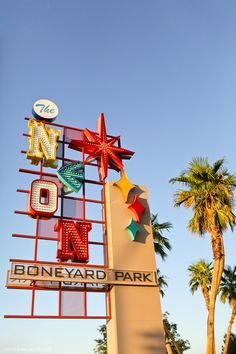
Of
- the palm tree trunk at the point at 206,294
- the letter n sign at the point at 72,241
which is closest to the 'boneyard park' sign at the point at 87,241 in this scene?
→ the letter n sign at the point at 72,241

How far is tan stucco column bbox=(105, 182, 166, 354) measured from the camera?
1797 cm

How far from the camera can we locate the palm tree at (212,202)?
22219 mm

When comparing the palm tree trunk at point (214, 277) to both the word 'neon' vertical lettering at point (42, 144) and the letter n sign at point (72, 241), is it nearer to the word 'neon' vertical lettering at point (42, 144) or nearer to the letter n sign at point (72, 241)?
the letter n sign at point (72, 241)

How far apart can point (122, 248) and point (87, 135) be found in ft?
25.5

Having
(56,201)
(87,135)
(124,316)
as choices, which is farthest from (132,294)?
(87,135)

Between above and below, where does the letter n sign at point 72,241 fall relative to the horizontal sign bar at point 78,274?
above

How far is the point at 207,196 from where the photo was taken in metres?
23.8

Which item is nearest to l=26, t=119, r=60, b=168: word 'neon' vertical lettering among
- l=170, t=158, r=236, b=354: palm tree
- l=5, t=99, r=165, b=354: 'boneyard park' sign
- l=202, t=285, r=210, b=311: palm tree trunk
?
l=5, t=99, r=165, b=354: 'boneyard park' sign

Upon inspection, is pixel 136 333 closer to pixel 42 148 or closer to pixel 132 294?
pixel 132 294

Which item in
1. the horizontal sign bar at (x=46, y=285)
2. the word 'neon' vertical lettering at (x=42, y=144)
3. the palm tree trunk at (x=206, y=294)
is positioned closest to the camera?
the horizontal sign bar at (x=46, y=285)

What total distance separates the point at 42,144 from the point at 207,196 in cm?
1055

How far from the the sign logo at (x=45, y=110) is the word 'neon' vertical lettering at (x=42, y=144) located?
71 cm

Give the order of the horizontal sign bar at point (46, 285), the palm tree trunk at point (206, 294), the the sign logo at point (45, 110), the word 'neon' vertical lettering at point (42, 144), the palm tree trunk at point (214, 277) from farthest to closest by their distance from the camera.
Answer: the palm tree trunk at point (206, 294), the the sign logo at point (45, 110), the word 'neon' vertical lettering at point (42, 144), the palm tree trunk at point (214, 277), the horizontal sign bar at point (46, 285)

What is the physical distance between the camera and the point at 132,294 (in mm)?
19094
